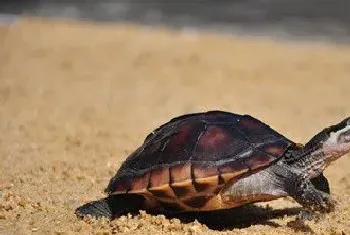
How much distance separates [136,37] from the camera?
1503 cm

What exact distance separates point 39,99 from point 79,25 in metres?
7.39

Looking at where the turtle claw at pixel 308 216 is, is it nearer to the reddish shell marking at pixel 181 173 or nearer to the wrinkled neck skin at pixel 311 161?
the wrinkled neck skin at pixel 311 161

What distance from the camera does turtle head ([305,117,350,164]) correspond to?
182 inches

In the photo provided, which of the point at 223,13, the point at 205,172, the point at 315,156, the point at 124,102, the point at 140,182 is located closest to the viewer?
the point at 205,172

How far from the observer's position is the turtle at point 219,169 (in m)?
4.45

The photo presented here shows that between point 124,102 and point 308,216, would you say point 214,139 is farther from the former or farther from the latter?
point 124,102

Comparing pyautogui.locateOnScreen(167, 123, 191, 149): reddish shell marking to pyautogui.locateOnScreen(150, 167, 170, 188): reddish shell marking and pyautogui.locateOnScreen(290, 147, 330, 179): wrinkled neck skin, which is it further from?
pyautogui.locateOnScreen(290, 147, 330, 179): wrinkled neck skin

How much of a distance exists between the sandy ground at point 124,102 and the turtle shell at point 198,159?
20 cm

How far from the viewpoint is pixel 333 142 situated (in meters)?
4.65

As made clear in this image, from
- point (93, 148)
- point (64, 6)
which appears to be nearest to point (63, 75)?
point (93, 148)

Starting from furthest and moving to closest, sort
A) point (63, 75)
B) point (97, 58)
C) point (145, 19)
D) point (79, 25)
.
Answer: point (145, 19), point (79, 25), point (97, 58), point (63, 75)

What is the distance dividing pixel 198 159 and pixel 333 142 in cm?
89

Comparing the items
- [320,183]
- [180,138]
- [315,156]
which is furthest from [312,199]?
[180,138]

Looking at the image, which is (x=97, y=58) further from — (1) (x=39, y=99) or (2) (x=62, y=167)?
(2) (x=62, y=167)
